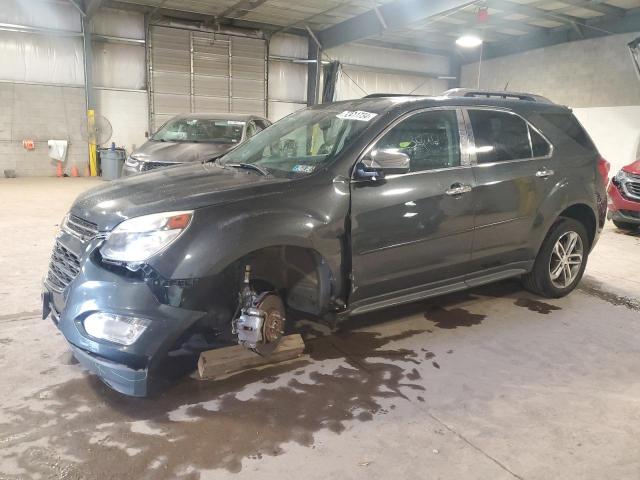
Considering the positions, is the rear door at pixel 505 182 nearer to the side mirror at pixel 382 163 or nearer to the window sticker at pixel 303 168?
the side mirror at pixel 382 163

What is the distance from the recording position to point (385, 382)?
282 centimetres

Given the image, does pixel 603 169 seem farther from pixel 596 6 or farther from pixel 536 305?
pixel 596 6

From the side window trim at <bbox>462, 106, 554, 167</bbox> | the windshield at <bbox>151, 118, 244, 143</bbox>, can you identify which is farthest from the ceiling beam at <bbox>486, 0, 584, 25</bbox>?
the side window trim at <bbox>462, 106, 554, 167</bbox>

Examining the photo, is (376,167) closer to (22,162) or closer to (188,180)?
(188,180)

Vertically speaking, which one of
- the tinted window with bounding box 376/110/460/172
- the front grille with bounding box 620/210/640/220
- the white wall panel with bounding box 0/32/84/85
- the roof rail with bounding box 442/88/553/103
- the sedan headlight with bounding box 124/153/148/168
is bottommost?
the front grille with bounding box 620/210/640/220

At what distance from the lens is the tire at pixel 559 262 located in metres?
4.05

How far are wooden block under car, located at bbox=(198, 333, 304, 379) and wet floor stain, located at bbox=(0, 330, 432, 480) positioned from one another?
0.16ft

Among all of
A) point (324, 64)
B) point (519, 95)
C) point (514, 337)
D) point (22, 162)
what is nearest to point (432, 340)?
point (514, 337)

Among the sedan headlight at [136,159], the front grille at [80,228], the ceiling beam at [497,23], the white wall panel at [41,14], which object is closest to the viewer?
the front grille at [80,228]

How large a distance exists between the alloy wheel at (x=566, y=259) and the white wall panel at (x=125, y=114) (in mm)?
12165

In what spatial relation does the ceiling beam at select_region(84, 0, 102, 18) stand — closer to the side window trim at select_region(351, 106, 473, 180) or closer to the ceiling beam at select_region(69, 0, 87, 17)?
the ceiling beam at select_region(69, 0, 87, 17)

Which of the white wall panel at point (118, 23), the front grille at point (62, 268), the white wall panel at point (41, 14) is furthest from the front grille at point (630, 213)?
the white wall panel at point (41, 14)

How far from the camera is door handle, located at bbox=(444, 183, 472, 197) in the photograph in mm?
3256

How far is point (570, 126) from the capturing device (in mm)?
4113
